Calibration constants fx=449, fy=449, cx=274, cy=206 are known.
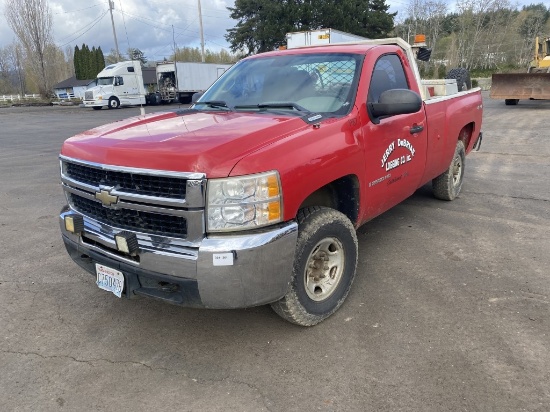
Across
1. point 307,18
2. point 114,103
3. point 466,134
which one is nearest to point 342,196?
point 466,134

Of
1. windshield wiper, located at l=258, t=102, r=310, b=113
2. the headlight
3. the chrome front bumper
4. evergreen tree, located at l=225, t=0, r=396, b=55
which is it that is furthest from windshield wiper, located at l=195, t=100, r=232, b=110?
evergreen tree, located at l=225, t=0, r=396, b=55

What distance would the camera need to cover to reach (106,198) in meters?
2.80

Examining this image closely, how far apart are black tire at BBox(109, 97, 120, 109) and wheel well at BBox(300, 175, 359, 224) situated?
34.1m

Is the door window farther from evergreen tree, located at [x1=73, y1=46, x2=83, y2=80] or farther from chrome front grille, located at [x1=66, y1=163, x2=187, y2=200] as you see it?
evergreen tree, located at [x1=73, y1=46, x2=83, y2=80]

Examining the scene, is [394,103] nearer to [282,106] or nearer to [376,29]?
[282,106]

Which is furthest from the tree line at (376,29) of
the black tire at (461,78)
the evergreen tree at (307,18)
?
the black tire at (461,78)

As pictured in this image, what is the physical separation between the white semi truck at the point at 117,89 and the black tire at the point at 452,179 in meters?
30.8

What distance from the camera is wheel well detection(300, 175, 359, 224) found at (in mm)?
3357

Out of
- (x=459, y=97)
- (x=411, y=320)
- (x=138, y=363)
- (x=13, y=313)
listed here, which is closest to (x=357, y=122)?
(x=411, y=320)

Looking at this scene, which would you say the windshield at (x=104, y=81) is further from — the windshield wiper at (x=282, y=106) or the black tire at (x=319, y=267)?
the black tire at (x=319, y=267)

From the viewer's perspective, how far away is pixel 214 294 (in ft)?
8.46

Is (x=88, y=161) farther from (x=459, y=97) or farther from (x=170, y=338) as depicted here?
(x=459, y=97)

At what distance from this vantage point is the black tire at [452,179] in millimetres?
5777

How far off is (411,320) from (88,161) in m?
2.48
